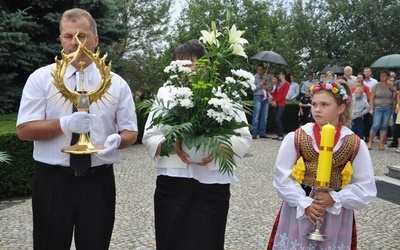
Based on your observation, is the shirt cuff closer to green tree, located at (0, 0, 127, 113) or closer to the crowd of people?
green tree, located at (0, 0, 127, 113)

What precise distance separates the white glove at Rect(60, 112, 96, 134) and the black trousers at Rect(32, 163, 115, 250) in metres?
0.36

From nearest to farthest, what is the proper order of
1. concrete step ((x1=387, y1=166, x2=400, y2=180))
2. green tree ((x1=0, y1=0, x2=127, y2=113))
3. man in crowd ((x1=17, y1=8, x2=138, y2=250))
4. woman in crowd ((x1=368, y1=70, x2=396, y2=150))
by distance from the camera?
1. man in crowd ((x1=17, y1=8, x2=138, y2=250))
2. concrete step ((x1=387, y1=166, x2=400, y2=180))
3. green tree ((x1=0, y1=0, x2=127, y2=113))
4. woman in crowd ((x1=368, y1=70, x2=396, y2=150))

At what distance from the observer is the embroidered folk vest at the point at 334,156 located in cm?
330

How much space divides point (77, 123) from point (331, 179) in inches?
62.9

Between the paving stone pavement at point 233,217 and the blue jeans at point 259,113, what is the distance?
4645mm

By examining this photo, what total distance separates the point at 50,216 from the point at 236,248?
99.5 inches

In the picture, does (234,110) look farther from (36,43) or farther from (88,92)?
(36,43)

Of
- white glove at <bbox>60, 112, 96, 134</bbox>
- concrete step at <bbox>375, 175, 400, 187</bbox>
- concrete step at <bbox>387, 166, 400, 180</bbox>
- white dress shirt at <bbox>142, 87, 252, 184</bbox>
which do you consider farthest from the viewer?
concrete step at <bbox>387, 166, 400, 180</bbox>

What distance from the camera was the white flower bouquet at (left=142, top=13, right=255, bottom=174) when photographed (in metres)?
3.10

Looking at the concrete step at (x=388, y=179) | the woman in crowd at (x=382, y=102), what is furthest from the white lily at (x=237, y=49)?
the woman in crowd at (x=382, y=102)

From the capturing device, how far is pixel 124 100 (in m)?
3.27

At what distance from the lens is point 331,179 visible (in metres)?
3.32

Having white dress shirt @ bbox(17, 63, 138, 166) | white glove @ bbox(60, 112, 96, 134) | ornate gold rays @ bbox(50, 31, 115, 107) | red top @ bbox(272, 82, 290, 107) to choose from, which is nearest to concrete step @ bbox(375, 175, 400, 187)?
red top @ bbox(272, 82, 290, 107)

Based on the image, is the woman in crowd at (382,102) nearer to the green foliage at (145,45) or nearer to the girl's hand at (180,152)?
the green foliage at (145,45)
